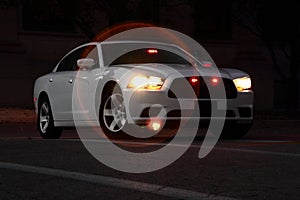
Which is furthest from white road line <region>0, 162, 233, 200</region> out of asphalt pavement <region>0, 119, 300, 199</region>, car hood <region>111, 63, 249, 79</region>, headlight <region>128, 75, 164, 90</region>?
car hood <region>111, 63, 249, 79</region>

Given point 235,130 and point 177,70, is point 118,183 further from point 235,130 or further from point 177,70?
point 235,130

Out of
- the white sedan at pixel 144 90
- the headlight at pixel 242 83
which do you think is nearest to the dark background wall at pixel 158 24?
the white sedan at pixel 144 90

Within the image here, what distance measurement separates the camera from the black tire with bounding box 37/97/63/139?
11.6 m

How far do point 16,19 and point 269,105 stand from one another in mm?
9576

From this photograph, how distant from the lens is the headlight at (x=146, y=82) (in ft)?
31.6

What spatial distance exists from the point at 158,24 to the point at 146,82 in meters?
11.6

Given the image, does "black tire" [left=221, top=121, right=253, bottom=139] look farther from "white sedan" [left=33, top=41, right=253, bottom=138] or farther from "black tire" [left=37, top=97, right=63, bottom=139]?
"black tire" [left=37, top=97, right=63, bottom=139]

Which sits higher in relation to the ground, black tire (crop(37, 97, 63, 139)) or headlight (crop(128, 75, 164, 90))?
headlight (crop(128, 75, 164, 90))

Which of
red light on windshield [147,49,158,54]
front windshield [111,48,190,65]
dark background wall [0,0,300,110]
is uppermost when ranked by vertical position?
red light on windshield [147,49,158,54]

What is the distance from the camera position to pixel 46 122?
1172cm

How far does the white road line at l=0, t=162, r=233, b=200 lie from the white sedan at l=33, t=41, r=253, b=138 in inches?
97.3

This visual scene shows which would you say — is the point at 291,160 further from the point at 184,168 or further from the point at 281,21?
the point at 281,21

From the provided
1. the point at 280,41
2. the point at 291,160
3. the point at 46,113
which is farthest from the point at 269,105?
the point at 291,160

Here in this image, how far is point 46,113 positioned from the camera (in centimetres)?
1171
